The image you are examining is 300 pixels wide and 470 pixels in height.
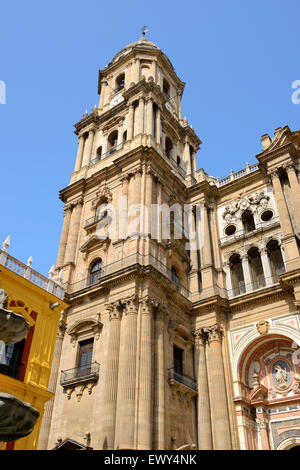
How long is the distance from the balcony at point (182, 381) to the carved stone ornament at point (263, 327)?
14.6 ft

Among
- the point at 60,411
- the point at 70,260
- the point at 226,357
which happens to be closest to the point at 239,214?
the point at 226,357

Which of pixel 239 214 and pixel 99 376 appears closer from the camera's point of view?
pixel 99 376

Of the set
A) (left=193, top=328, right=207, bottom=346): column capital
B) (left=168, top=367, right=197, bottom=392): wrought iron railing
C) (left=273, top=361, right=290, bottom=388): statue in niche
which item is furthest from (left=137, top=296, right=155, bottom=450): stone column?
(left=273, top=361, right=290, bottom=388): statue in niche

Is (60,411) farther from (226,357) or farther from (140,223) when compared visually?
(140,223)

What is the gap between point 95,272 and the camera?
2462cm

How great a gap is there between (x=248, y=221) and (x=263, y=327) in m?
8.14

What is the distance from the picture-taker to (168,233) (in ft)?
83.1

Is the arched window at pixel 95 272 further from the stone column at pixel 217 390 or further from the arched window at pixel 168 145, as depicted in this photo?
the arched window at pixel 168 145

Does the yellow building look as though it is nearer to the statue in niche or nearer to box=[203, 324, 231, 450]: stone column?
box=[203, 324, 231, 450]: stone column

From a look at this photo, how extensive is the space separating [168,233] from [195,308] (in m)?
4.82

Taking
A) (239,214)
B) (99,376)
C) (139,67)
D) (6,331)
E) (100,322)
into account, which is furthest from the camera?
(139,67)

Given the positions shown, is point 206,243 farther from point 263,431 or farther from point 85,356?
point 263,431

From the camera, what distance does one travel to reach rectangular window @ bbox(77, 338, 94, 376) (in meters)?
20.5

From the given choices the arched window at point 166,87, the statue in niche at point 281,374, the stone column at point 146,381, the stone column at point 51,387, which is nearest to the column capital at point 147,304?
the stone column at point 146,381
